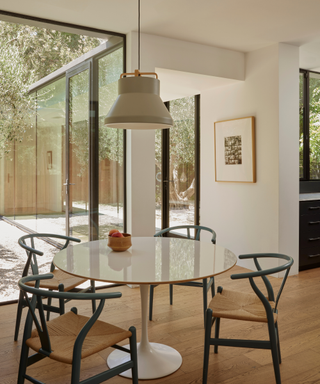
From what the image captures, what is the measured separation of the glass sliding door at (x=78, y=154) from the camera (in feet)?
13.2

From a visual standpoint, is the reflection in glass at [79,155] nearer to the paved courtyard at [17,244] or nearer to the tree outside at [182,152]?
the paved courtyard at [17,244]

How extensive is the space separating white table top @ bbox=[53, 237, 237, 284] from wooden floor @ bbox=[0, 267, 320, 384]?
28.8 inches

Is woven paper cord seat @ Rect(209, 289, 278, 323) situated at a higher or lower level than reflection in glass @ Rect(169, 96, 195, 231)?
lower

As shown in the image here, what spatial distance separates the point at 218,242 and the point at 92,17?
10.7ft

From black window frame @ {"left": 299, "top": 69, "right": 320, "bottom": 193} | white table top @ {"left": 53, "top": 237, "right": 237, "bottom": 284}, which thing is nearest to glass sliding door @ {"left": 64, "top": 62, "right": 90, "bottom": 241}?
white table top @ {"left": 53, "top": 237, "right": 237, "bottom": 284}

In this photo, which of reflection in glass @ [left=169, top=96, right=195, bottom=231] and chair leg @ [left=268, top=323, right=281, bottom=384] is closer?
chair leg @ [left=268, top=323, right=281, bottom=384]

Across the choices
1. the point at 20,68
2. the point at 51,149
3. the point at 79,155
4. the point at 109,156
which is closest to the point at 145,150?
the point at 109,156

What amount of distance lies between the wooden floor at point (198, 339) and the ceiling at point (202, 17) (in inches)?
108

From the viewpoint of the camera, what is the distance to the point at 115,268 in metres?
2.23

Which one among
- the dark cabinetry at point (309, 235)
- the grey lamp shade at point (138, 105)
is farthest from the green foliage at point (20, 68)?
the dark cabinetry at point (309, 235)

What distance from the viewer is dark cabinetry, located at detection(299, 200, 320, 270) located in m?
4.90

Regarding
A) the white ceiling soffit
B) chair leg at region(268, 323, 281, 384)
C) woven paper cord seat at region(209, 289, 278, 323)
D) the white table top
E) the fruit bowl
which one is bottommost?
chair leg at region(268, 323, 281, 384)

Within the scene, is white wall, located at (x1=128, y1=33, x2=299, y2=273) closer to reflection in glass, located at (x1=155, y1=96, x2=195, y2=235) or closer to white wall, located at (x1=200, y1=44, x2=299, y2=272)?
white wall, located at (x1=200, y1=44, x2=299, y2=272)

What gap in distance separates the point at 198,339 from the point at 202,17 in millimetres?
2931
